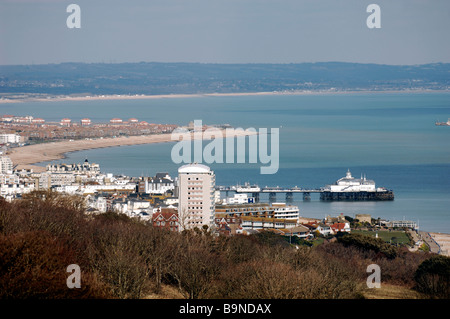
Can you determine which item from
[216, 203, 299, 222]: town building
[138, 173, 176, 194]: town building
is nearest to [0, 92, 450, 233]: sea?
[216, 203, 299, 222]: town building

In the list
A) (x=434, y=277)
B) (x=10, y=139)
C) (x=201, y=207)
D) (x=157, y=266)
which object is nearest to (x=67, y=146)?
(x=10, y=139)

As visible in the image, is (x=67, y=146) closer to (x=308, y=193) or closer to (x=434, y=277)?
(x=308, y=193)

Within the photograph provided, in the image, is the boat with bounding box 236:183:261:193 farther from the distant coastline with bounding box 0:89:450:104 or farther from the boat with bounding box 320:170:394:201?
the distant coastline with bounding box 0:89:450:104

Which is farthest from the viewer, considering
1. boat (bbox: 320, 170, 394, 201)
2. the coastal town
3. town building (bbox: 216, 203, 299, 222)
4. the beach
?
the beach

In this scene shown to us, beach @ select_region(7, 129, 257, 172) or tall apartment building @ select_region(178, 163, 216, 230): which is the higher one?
beach @ select_region(7, 129, 257, 172)
